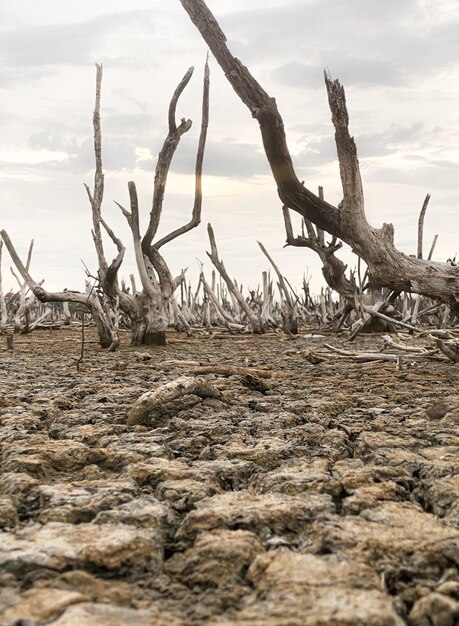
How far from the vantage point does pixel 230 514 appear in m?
1.82

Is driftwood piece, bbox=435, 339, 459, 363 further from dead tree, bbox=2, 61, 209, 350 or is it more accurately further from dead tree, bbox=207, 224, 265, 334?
dead tree, bbox=207, 224, 265, 334

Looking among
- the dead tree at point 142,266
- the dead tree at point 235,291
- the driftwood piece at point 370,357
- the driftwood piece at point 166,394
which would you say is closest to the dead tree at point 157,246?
the dead tree at point 142,266

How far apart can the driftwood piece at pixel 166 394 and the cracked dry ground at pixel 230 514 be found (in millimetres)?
74

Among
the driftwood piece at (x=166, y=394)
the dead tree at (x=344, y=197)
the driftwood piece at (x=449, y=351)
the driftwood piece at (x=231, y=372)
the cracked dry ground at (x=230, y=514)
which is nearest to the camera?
the cracked dry ground at (x=230, y=514)

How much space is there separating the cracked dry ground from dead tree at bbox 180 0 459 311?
187cm

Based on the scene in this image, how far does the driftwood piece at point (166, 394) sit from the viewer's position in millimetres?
3197

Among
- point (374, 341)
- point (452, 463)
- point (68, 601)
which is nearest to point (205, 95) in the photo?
point (374, 341)

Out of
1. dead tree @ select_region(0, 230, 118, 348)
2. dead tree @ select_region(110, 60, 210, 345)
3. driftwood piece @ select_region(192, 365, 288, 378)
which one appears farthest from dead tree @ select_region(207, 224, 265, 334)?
driftwood piece @ select_region(192, 365, 288, 378)

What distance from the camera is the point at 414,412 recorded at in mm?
3383

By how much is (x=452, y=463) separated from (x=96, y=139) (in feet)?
31.9

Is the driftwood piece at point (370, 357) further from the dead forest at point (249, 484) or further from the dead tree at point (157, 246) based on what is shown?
the dead tree at point (157, 246)

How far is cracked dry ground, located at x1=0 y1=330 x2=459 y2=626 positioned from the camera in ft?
4.25

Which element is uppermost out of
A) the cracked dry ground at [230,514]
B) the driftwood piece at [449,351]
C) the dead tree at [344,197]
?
the dead tree at [344,197]

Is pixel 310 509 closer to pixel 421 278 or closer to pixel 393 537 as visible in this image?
pixel 393 537
